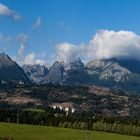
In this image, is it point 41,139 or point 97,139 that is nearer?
point 41,139

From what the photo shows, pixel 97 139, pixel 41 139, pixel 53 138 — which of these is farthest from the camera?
pixel 97 139

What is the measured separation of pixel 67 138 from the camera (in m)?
188

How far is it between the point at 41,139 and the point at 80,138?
25.2 m

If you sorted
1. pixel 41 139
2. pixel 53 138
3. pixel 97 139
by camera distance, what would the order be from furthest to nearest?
1. pixel 97 139
2. pixel 53 138
3. pixel 41 139

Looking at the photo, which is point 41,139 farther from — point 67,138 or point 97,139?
point 97,139

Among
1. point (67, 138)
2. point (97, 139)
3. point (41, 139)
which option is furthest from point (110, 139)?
point (41, 139)

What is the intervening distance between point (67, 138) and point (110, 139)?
22.8 metres

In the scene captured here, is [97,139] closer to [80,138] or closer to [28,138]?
[80,138]

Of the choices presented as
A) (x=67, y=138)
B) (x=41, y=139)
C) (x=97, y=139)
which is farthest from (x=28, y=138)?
(x=97, y=139)

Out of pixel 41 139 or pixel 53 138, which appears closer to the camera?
pixel 41 139

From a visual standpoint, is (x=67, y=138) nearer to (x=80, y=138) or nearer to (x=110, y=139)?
(x=80, y=138)

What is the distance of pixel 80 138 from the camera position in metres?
191

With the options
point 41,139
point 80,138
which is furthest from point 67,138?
point 41,139

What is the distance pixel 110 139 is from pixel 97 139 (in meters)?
7.57
